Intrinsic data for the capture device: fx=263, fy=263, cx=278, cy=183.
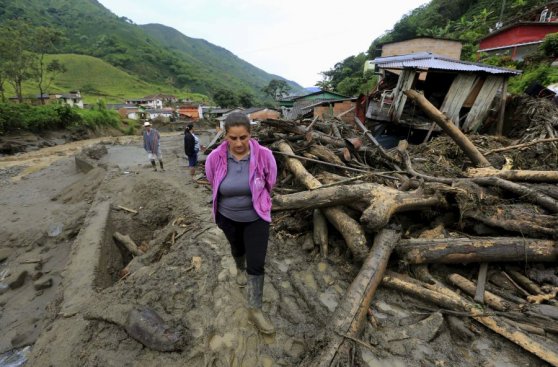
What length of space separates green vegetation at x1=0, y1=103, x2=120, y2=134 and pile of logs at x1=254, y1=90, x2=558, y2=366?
2733 cm

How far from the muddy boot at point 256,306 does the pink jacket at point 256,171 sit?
2.24 feet

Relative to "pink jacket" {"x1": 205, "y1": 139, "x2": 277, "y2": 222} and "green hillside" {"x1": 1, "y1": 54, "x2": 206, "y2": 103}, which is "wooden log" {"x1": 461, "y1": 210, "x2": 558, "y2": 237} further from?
"green hillside" {"x1": 1, "y1": 54, "x2": 206, "y2": 103}

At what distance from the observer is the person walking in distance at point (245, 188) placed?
2334 mm

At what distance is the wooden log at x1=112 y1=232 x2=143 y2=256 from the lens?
5.67 metres

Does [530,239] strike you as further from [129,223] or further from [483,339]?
[129,223]

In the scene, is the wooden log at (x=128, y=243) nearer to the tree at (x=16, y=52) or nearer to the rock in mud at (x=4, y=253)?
the rock in mud at (x=4, y=253)

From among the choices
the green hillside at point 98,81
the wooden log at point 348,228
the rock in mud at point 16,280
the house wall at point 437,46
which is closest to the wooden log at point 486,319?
the wooden log at point 348,228

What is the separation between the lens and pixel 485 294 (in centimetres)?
272

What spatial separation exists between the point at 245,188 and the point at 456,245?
2.54 m

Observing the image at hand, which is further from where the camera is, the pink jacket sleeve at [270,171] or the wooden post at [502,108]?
the wooden post at [502,108]

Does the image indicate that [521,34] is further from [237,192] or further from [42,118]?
[42,118]

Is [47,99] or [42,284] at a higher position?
[47,99]

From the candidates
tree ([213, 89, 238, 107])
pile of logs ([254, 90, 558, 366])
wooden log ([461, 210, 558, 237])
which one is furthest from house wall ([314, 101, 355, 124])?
tree ([213, 89, 238, 107])

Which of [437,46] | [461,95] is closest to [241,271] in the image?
[461,95]
